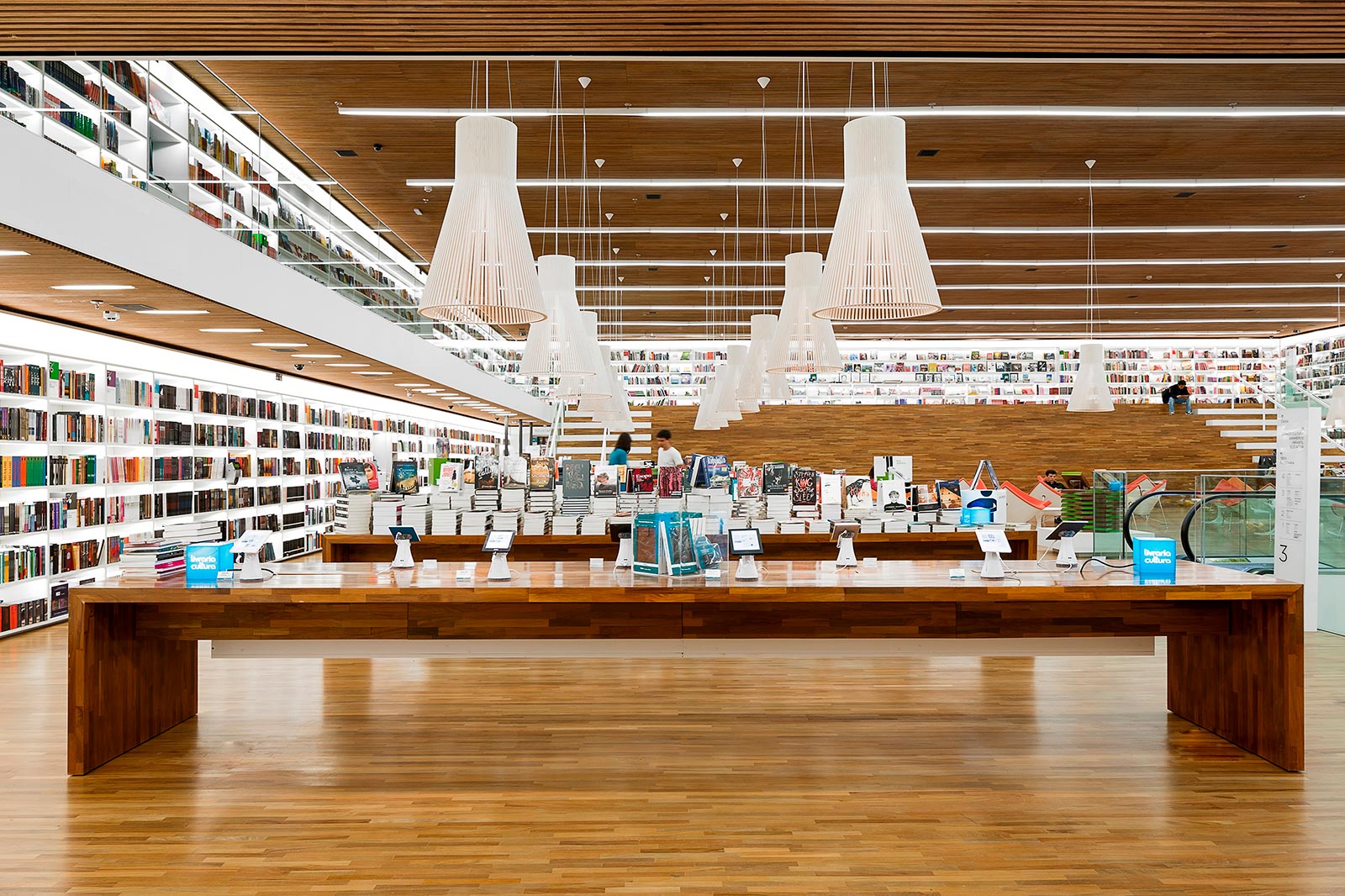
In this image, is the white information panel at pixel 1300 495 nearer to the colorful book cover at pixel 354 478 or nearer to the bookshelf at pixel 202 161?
the colorful book cover at pixel 354 478

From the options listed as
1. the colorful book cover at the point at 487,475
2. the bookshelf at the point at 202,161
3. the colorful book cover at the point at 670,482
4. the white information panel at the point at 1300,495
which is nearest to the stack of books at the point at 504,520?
the colorful book cover at the point at 487,475

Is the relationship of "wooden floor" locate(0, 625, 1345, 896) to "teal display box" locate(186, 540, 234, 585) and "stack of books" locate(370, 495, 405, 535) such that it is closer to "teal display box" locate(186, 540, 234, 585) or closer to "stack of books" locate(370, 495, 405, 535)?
"teal display box" locate(186, 540, 234, 585)

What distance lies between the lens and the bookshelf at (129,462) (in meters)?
7.29

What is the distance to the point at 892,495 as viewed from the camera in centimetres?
771

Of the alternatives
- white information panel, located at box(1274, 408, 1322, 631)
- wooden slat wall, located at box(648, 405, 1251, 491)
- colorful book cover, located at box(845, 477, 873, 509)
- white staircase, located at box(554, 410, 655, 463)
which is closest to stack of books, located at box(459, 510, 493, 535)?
colorful book cover, located at box(845, 477, 873, 509)

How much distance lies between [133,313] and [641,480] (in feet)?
14.1

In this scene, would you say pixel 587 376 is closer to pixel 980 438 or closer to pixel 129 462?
pixel 129 462

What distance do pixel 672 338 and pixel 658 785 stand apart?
1650 centimetres

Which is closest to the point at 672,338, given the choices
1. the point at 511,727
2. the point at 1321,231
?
the point at 1321,231

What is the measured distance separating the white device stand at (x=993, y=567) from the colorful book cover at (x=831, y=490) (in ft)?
12.7

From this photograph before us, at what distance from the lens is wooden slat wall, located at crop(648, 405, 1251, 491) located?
62.5 feet

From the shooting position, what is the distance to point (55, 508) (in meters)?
7.72

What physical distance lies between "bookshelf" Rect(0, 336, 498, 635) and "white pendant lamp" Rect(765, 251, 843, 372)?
339cm

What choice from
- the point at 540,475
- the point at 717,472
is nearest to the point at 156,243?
the point at 540,475
